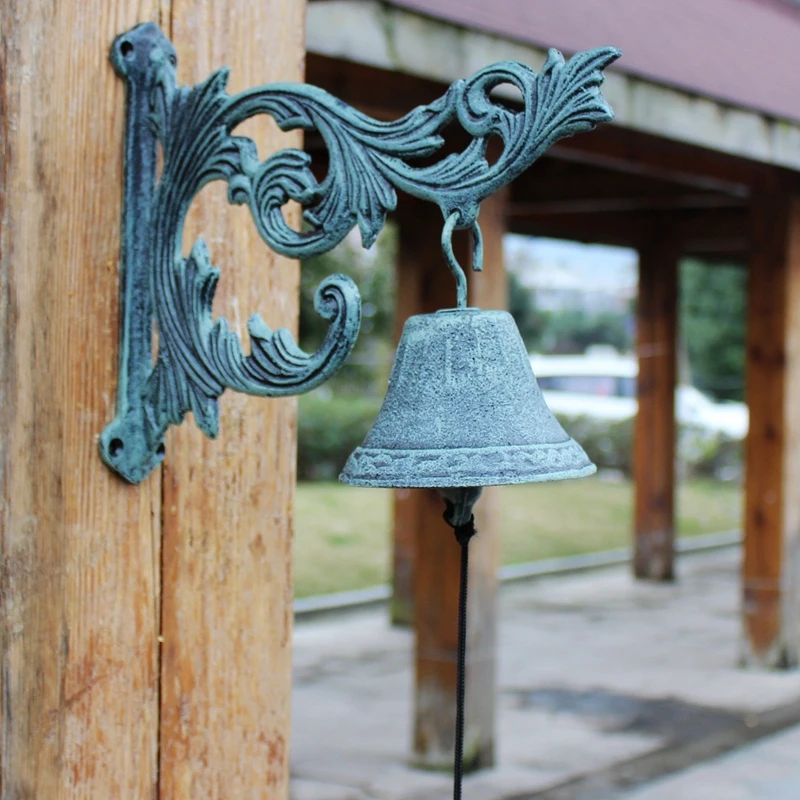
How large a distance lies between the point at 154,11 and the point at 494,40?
8.26 feet

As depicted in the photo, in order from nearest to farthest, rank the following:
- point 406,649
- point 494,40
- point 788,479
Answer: point 494,40, point 788,479, point 406,649

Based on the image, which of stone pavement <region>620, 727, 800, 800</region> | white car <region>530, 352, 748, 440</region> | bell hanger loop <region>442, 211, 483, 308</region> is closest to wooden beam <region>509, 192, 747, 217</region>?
stone pavement <region>620, 727, 800, 800</region>

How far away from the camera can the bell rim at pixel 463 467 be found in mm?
1538

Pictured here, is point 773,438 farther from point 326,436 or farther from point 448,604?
point 326,436

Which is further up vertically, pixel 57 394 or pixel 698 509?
pixel 57 394

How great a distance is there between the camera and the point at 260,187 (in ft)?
5.24

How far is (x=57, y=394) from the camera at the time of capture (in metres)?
1.65

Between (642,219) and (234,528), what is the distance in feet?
30.9

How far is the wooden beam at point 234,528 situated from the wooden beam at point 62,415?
87 mm

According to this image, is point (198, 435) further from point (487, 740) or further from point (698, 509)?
point (698, 509)

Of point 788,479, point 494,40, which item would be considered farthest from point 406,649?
point 494,40

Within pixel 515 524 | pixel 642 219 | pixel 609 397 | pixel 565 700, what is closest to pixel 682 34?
pixel 565 700

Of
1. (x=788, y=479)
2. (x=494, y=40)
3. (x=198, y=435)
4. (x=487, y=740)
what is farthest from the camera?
(x=788, y=479)

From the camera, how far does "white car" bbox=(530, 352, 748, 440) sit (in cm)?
2125
